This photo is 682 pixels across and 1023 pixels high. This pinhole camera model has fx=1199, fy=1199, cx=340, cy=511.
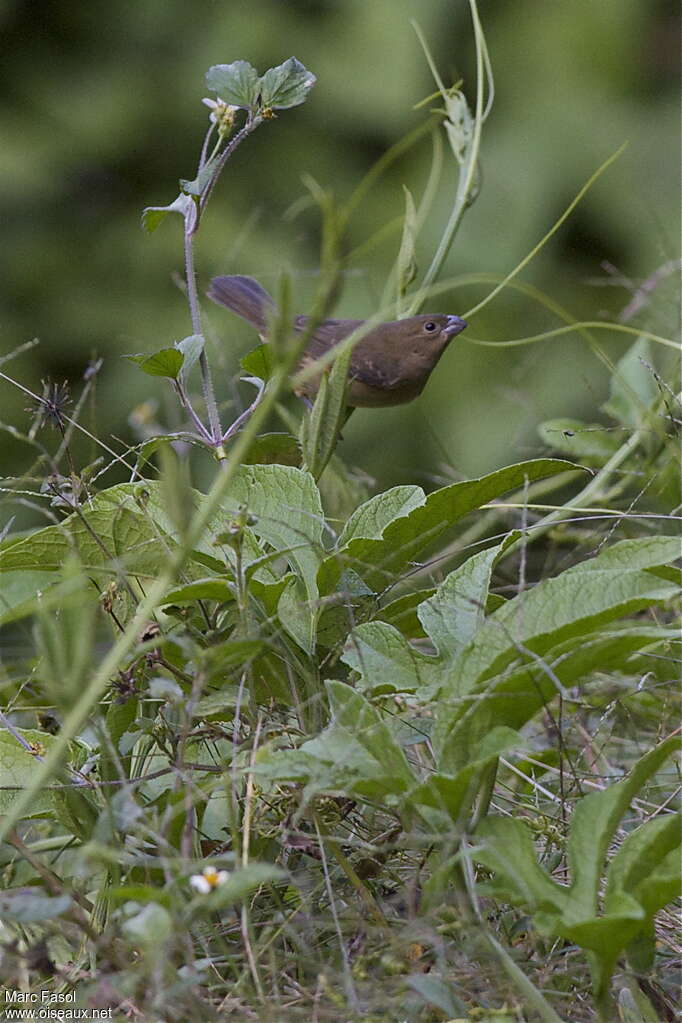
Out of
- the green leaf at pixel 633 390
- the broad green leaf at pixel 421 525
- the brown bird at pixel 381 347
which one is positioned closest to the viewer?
the broad green leaf at pixel 421 525

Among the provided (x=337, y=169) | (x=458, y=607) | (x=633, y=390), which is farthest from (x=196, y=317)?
(x=337, y=169)

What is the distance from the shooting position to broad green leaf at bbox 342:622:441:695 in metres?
0.63

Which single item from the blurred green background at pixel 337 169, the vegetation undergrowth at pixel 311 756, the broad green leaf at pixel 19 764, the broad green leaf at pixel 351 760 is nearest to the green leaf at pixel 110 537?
the vegetation undergrowth at pixel 311 756

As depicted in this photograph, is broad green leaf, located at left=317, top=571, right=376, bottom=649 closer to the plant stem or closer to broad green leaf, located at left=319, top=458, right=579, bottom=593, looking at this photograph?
broad green leaf, located at left=319, top=458, right=579, bottom=593

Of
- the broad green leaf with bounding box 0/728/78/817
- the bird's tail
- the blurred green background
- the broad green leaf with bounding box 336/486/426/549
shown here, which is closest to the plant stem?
the broad green leaf with bounding box 336/486/426/549

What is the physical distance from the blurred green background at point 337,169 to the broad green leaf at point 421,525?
1757mm

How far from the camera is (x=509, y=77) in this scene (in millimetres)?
2859

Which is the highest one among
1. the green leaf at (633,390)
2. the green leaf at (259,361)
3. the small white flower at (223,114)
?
the small white flower at (223,114)

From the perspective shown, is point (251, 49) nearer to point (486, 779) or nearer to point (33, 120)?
point (33, 120)

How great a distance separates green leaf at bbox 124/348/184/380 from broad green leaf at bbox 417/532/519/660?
0.69ft

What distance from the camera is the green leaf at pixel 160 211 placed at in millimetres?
772

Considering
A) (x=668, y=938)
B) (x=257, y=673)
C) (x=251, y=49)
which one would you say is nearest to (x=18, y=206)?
(x=251, y=49)

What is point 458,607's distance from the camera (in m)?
0.66

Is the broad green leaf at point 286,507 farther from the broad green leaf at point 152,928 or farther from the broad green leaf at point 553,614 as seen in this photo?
the broad green leaf at point 152,928
